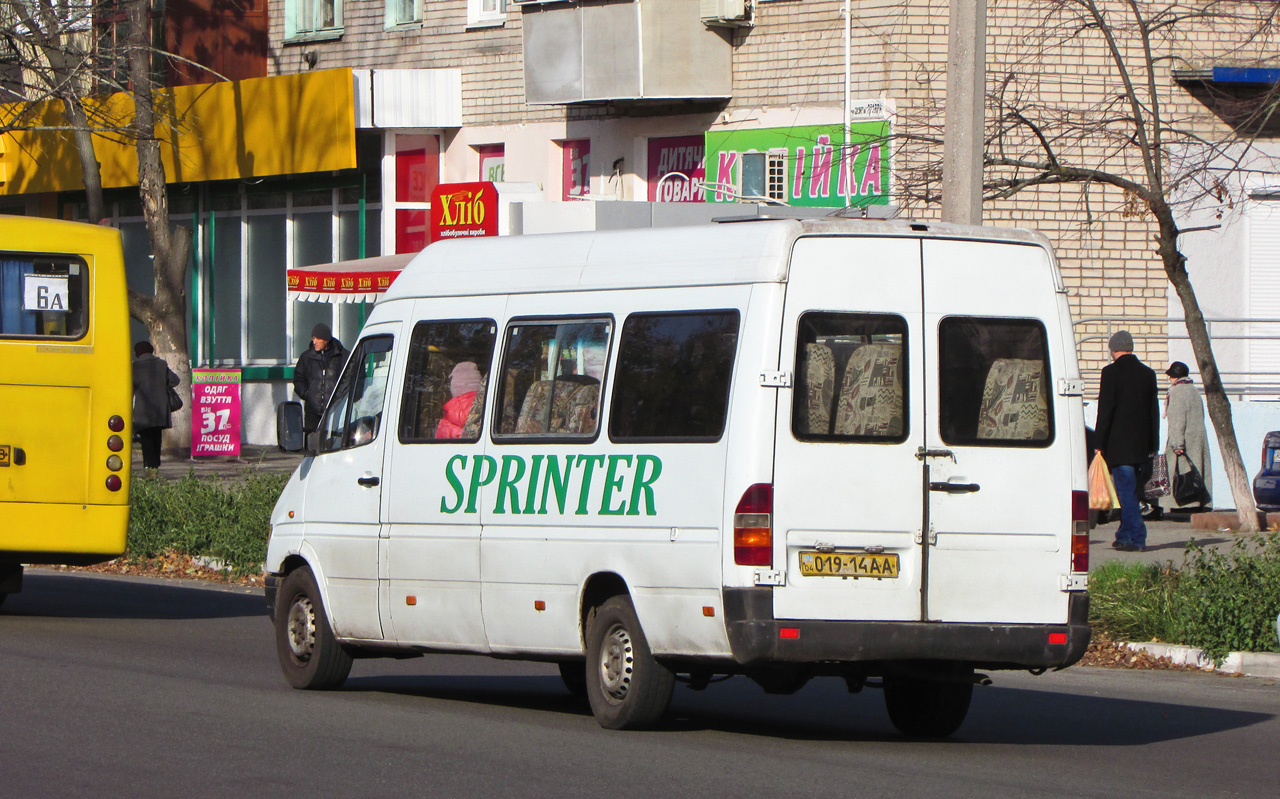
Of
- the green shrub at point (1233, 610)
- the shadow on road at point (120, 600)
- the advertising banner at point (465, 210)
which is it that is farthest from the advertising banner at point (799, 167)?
the green shrub at point (1233, 610)

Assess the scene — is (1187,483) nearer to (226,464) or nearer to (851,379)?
(226,464)

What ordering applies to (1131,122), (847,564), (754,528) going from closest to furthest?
(754,528)
(847,564)
(1131,122)

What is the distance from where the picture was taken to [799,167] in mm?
24453

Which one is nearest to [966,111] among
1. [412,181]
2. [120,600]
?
[120,600]

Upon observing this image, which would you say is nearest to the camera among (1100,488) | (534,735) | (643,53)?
(534,735)

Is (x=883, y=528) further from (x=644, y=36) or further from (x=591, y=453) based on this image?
(x=644, y=36)

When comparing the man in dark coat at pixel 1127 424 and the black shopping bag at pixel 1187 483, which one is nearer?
the man in dark coat at pixel 1127 424

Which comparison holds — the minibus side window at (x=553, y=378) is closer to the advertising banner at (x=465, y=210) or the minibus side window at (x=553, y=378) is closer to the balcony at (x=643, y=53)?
Result: the advertising banner at (x=465, y=210)

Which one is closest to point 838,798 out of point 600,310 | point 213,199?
point 600,310

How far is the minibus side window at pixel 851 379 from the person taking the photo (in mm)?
8172

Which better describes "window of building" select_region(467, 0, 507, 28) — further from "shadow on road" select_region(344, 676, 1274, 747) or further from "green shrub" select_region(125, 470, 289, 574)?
"shadow on road" select_region(344, 676, 1274, 747)

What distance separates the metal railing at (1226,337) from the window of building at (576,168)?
278 inches

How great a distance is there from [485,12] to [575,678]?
1969 centimetres

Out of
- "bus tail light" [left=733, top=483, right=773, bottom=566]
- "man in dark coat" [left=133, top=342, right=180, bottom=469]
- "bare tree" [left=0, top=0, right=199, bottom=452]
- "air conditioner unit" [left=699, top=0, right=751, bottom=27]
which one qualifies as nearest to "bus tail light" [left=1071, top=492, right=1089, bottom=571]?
"bus tail light" [left=733, top=483, right=773, bottom=566]
